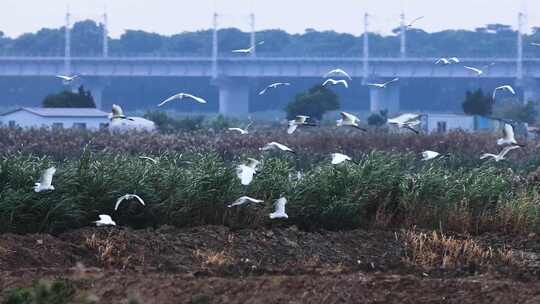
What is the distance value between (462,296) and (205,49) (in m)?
148

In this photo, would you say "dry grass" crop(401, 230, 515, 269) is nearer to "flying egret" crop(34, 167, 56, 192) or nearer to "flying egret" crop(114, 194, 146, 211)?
"flying egret" crop(114, 194, 146, 211)

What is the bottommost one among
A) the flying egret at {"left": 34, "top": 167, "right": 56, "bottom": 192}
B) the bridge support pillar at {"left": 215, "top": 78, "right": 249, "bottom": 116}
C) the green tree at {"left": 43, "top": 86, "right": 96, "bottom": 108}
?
the bridge support pillar at {"left": 215, "top": 78, "right": 249, "bottom": 116}

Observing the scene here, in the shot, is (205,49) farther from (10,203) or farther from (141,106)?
(10,203)

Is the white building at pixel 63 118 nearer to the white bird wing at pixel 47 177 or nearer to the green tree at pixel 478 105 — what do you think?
the green tree at pixel 478 105

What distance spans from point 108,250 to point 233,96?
390ft

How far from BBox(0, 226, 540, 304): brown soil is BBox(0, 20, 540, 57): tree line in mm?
133852

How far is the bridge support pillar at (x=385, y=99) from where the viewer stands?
130 m

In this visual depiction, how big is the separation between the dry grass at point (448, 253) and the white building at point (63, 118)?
52002 millimetres

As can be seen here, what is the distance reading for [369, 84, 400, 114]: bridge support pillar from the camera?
13025cm

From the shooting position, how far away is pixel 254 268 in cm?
1953

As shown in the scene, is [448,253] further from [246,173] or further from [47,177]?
[47,177]

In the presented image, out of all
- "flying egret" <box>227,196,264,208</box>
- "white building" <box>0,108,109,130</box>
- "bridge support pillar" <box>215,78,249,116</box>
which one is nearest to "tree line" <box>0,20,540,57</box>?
"bridge support pillar" <box>215,78,249,116</box>

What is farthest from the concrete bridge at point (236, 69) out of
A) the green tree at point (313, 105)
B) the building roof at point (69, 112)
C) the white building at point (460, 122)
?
the building roof at point (69, 112)

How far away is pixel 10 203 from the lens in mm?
22688
